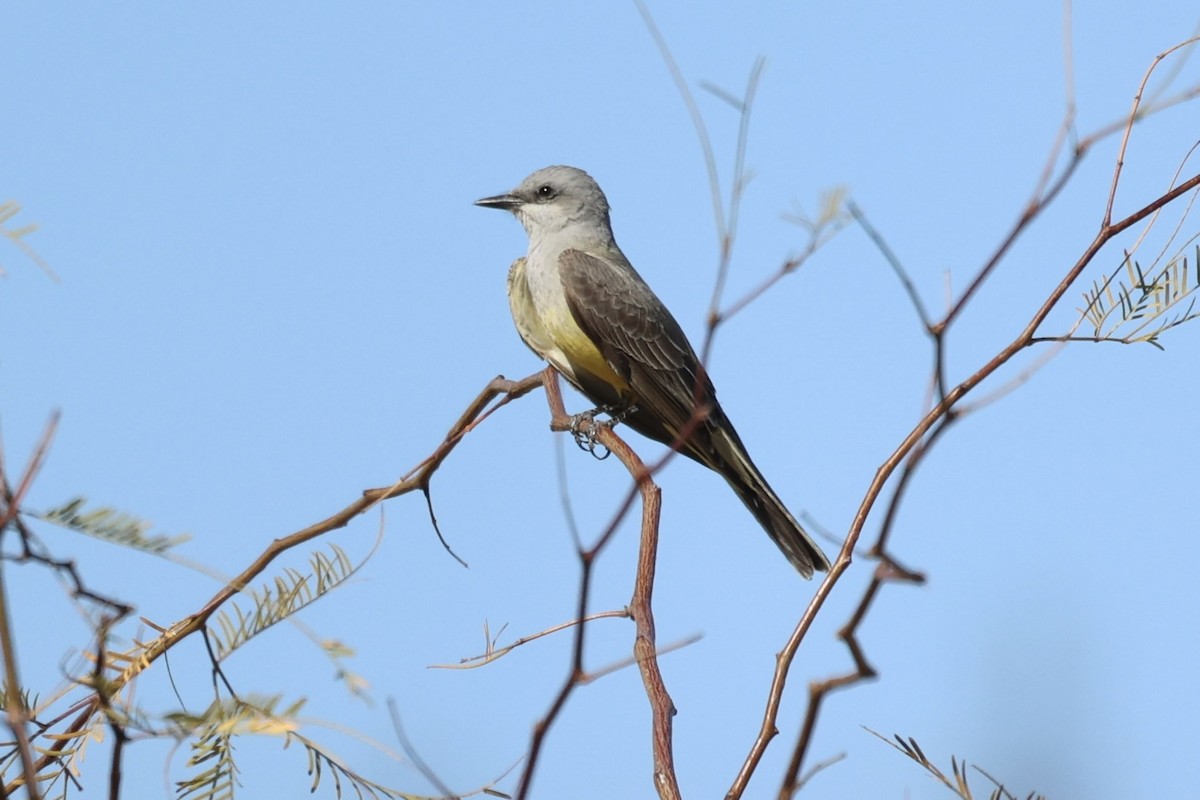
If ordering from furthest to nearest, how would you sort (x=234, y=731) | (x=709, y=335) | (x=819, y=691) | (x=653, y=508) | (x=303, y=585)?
(x=653, y=508) < (x=303, y=585) < (x=234, y=731) < (x=709, y=335) < (x=819, y=691)

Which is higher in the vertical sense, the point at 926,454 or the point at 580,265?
the point at 580,265

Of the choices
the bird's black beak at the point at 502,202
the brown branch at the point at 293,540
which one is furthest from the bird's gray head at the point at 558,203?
the brown branch at the point at 293,540

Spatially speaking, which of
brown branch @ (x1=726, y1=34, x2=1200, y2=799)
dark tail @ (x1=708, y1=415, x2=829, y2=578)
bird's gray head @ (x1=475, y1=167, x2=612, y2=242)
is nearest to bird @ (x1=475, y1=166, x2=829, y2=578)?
dark tail @ (x1=708, y1=415, x2=829, y2=578)

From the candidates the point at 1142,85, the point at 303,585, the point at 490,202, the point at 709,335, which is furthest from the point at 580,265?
the point at 709,335

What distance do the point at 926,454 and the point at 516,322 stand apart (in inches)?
208

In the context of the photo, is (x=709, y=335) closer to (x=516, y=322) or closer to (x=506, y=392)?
(x=506, y=392)

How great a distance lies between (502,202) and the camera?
7.41 m

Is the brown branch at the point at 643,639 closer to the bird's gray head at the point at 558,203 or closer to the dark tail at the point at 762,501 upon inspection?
the dark tail at the point at 762,501

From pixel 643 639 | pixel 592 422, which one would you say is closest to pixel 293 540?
pixel 643 639

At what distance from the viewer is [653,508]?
94.3 inches

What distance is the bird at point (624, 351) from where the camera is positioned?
5.86 m

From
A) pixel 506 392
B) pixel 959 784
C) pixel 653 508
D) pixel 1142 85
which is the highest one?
pixel 506 392

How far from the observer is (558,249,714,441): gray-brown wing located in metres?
6.19

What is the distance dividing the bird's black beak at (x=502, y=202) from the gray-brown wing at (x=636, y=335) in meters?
0.73
